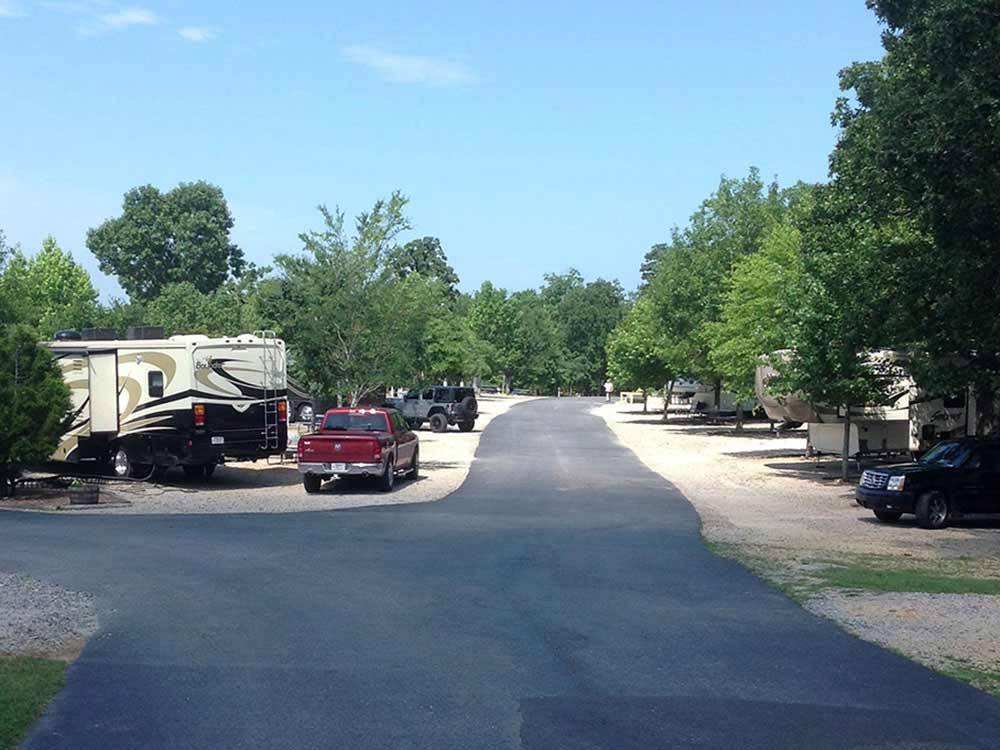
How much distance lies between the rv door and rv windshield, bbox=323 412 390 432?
444cm

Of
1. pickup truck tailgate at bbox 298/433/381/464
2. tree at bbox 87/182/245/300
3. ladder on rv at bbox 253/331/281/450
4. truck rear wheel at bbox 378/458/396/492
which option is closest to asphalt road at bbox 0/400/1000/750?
pickup truck tailgate at bbox 298/433/381/464

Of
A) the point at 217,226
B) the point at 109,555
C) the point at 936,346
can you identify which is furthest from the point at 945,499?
the point at 217,226

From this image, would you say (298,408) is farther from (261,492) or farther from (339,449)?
(339,449)

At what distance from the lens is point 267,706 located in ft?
23.8

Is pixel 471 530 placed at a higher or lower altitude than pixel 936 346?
lower

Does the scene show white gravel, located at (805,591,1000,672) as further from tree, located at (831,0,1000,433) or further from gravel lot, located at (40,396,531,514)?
gravel lot, located at (40,396,531,514)

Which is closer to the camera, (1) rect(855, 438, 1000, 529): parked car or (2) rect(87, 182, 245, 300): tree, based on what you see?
(1) rect(855, 438, 1000, 529): parked car

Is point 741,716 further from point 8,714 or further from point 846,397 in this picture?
point 846,397

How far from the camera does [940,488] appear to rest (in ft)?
65.1

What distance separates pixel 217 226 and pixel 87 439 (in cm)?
6670

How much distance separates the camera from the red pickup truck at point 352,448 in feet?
75.6

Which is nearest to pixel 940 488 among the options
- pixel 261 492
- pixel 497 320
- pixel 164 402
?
pixel 261 492

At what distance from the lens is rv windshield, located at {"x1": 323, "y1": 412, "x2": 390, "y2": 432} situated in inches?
950

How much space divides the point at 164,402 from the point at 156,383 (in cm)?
44
